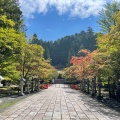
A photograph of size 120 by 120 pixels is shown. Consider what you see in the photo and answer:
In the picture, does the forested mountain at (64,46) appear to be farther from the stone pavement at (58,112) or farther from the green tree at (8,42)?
the stone pavement at (58,112)

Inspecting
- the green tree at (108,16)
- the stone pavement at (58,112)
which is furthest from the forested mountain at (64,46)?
the stone pavement at (58,112)

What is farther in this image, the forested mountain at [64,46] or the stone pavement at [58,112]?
the forested mountain at [64,46]

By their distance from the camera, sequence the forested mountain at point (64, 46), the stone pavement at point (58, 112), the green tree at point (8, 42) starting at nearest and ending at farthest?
the stone pavement at point (58, 112) → the green tree at point (8, 42) → the forested mountain at point (64, 46)

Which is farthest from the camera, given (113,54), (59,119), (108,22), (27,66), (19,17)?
(19,17)

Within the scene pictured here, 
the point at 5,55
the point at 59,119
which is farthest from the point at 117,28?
the point at 5,55

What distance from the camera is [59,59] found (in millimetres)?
141375

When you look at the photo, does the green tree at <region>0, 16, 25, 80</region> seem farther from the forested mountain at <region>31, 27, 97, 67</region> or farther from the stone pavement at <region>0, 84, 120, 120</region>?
the forested mountain at <region>31, 27, 97, 67</region>

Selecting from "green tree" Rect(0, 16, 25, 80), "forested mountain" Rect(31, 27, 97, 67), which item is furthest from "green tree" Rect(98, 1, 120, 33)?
"forested mountain" Rect(31, 27, 97, 67)

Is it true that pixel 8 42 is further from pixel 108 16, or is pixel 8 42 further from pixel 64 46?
pixel 64 46

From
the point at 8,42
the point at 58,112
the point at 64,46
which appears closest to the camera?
the point at 58,112

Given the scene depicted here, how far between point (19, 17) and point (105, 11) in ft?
47.2

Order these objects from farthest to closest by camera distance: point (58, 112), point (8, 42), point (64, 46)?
point (64, 46)
point (8, 42)
point (58, 112)

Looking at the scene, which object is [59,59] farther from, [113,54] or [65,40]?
[113,54]

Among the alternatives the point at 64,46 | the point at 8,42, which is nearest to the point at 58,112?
the point at 8,42
